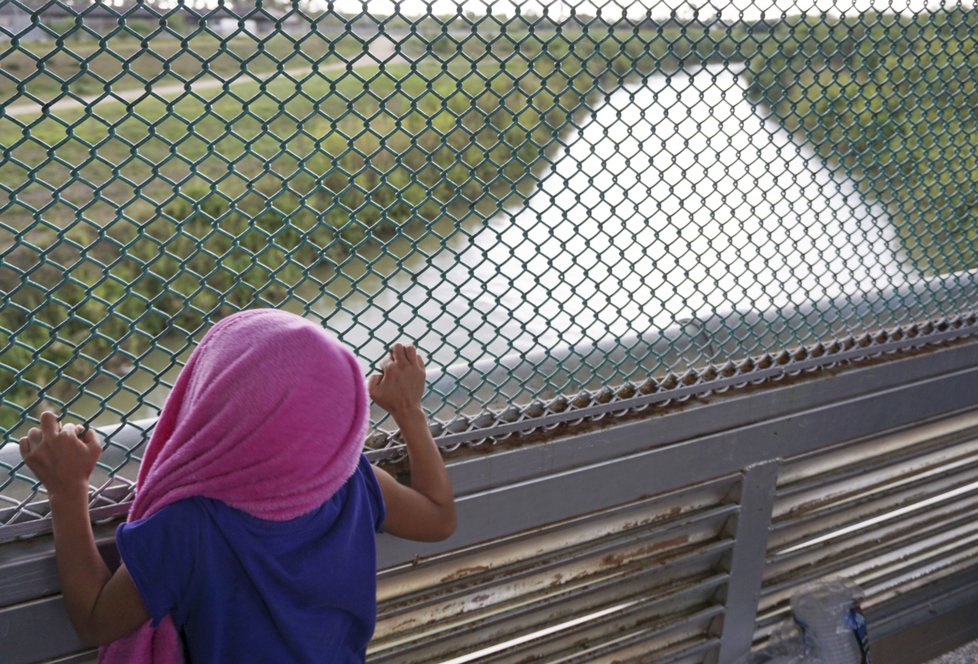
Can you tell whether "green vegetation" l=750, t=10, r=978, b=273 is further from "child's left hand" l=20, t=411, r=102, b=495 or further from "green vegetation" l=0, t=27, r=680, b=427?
"child's left hand" l=20, t=411, r=102, b=495

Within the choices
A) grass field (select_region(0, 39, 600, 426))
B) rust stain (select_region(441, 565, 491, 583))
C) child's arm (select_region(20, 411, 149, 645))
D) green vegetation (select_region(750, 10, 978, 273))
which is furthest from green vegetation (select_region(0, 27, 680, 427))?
rust stain (select_region(441, 565, 491, 583))

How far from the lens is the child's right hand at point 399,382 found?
6.11 ft

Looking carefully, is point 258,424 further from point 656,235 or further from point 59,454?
point 656,235

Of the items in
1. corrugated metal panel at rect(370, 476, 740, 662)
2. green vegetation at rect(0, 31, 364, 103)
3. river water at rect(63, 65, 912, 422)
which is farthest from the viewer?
corrugated metal panel at rect(370, 476, 740, 662)

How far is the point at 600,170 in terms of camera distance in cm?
209

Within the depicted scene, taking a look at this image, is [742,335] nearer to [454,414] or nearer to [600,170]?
[600,170]

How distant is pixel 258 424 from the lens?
1445 millimetres

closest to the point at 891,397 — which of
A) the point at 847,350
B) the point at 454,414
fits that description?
the point at 847,350

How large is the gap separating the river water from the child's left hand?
17.0 inches

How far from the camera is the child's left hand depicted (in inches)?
58.1

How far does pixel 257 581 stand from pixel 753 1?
1.72m

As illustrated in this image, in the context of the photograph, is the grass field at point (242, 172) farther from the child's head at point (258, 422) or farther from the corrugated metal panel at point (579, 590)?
the corrugated metal panel at point (579, 590)

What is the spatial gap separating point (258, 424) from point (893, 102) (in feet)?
7.71

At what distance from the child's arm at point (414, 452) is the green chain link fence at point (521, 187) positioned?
0.09 meters
